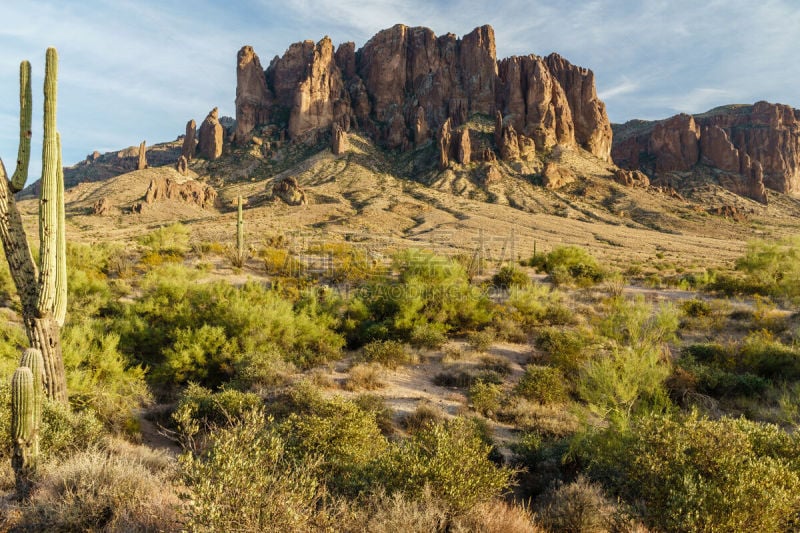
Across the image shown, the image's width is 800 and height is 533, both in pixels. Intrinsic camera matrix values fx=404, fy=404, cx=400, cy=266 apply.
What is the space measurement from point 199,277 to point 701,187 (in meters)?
104

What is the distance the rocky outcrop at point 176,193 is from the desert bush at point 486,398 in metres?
67.2

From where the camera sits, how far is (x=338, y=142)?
8844cm

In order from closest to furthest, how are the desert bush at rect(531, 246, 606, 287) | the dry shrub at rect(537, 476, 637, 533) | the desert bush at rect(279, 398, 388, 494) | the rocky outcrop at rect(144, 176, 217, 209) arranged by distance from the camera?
the dry shrub at rect(537, 476, 637, 533), the desert bush at rect(279, 398, 388, 494), the desert bush at rect(531, 246, 606, 287), the rocky outcrop at rect(144, 176, 217, 209)

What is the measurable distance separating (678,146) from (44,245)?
125710 millimetres

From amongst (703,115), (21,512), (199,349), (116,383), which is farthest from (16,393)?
(703,115)

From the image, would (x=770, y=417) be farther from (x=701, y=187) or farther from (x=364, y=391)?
(x=701, y=187)

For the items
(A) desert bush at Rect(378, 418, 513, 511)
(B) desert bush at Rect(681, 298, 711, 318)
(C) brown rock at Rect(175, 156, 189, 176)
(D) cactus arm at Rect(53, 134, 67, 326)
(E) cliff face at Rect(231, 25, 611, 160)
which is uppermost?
(E) cliff face at Rect(231, 25, 611, 160)

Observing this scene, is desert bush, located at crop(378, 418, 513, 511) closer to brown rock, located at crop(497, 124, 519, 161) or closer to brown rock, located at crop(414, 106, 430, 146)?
brown rock, located at crop(497, 124, 519, 161)

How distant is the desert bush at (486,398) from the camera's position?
753 cm

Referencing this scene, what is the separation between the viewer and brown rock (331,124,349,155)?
8838 cm

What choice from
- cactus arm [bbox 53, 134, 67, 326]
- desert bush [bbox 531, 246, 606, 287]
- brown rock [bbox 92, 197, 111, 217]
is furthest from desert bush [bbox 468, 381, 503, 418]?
brown rock [bbox 92, 197, 111, 217]

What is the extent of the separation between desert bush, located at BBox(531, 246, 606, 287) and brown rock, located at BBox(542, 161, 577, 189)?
55.6 meters

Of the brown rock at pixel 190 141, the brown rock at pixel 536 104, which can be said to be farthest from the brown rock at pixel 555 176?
the brown rock at pixel 190 141

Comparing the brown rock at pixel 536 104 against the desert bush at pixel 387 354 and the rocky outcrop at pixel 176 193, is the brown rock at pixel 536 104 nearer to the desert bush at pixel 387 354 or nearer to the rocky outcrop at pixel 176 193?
the rocky outcrop at pixel 176 193
